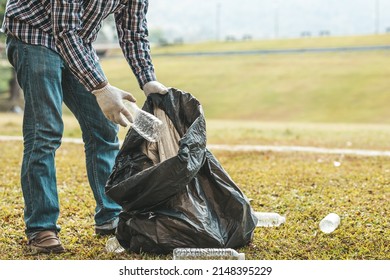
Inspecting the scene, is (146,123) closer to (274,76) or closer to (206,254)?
(206,254)

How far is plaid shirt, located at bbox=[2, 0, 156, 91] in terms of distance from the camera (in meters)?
3.21

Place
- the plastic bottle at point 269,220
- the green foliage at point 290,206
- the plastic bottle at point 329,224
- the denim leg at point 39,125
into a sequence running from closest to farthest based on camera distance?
the denim leg at point 39,125 → the green foliage at point 290,206 → the plastic bottle at point 329,224 → the plastic bottle at point 269,220

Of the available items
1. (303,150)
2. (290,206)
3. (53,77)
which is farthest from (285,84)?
(53,77)

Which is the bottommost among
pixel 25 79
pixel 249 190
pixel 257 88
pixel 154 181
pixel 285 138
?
pixel 257 88

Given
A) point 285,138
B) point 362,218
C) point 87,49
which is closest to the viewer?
point 87,49

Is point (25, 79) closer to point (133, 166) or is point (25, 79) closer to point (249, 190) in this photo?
point (133, 166)

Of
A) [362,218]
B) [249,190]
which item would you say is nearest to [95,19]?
[362,218]

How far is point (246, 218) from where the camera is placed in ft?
11.3

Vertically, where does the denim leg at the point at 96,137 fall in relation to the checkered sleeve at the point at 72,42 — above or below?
below

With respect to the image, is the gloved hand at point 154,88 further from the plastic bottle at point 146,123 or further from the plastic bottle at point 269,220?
the plastic bottle at point 269,220

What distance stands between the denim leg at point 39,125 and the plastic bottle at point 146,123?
386 mm

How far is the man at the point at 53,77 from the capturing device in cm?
323

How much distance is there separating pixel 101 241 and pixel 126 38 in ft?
3.73

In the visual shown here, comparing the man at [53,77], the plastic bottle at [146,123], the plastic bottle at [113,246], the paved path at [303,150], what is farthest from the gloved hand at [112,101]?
the paved path at [303,150]
